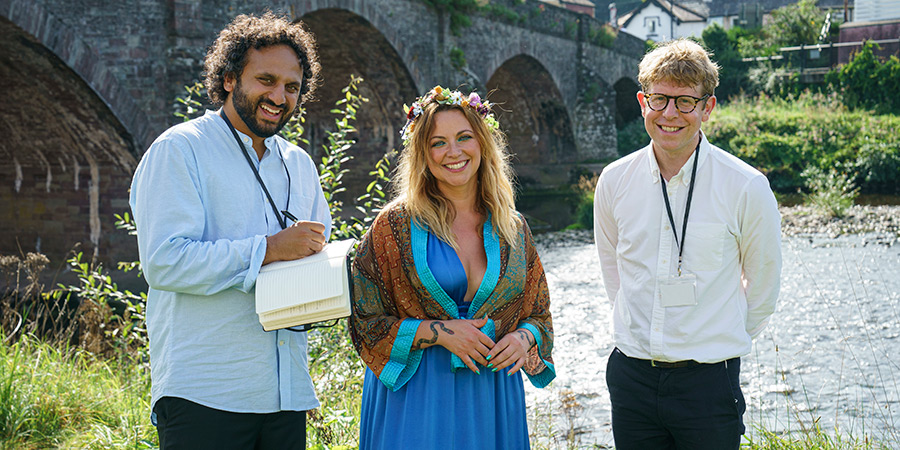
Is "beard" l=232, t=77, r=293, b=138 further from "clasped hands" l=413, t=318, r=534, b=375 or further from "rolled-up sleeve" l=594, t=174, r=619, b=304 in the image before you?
"rolled-up sleeve" l=594, t=174, r=619, b=304

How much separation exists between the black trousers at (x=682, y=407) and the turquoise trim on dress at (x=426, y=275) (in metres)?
0.60

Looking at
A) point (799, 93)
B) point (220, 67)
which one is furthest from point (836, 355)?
point (799, 93)

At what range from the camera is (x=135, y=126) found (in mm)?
8867

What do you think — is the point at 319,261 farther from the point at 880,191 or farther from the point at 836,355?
the point at 880,191

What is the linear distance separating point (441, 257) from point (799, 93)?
24.9 metres

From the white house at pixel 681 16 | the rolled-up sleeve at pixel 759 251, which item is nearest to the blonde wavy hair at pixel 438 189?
the rolled-up sleeve at pixel 759 251

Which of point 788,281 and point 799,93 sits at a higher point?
point 799,93

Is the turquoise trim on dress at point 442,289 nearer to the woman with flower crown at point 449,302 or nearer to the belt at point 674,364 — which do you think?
A: the woman with flower crown at point 449,302

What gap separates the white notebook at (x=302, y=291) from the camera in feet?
6.18

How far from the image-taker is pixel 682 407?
2.19 m

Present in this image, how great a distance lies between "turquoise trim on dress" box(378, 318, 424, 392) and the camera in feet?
6.99

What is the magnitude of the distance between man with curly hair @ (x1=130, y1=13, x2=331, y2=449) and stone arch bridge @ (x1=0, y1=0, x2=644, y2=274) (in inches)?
118

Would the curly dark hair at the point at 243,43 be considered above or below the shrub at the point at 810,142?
above

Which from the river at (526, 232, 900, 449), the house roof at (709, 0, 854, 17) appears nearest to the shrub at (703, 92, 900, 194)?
the river at (526, 232, 900, 449)
